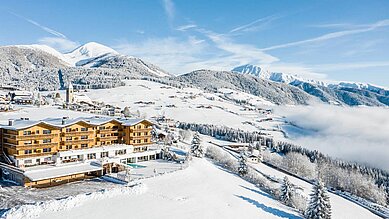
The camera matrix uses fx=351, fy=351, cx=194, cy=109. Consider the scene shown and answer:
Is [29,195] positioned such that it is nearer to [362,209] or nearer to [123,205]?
[123,205]

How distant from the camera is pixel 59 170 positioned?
39000 mm

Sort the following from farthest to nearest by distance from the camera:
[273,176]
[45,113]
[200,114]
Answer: [200,114] < [45,113] < [273,176]

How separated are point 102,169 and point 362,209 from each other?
3667cm

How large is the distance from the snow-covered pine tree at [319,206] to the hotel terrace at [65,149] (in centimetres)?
2254

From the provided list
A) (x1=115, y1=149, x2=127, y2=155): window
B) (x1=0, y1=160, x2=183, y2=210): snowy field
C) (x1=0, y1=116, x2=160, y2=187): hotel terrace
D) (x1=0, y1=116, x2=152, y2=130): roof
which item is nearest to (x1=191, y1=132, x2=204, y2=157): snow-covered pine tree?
(x1=0, y1=116, x2=160, y2=187): hotel terrace

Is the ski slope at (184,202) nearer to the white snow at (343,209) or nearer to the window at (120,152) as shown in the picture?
the white snow at (343,209)

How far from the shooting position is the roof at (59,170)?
36.1 m

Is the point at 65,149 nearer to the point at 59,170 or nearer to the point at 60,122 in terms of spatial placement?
the point at 60,122

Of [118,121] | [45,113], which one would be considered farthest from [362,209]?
[45,113]

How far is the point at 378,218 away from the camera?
47062mm

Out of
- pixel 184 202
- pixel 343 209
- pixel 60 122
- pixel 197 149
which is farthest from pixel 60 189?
pixel 343 209

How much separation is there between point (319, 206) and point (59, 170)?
28.6 metres

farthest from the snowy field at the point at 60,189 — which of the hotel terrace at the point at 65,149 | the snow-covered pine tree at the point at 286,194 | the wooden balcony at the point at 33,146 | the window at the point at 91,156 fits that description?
the snow-covered pine tree at the point at 286,194

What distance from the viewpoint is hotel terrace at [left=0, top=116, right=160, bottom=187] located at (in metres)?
38.1
